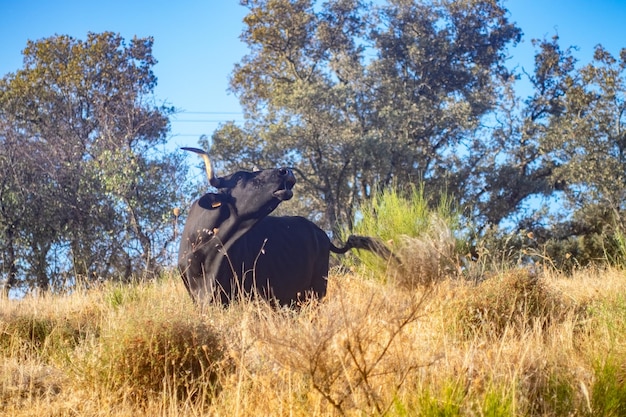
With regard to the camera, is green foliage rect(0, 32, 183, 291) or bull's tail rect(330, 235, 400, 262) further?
green foliage rect(0, 32, 183, 291)

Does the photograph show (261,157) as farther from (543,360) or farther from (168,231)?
(543,360)

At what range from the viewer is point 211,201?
30.2ft

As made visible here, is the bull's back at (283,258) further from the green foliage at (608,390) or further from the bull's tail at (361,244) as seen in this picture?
the green foliage at (608,390)

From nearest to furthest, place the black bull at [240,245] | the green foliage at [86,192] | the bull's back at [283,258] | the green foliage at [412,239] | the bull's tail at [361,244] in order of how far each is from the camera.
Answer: the black bull at [240,245] → the bull's back at [283,258] → the green foliage at [412,239] → the bull's tail at [361,244] → the green foliage at [86,192]

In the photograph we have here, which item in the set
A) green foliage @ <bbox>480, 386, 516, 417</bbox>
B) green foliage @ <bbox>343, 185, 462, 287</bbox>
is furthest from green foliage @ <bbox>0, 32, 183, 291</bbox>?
green foliage @ <bbox>480, 386, 516, 417</bbox>

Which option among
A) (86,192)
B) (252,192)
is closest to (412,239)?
(252,192)

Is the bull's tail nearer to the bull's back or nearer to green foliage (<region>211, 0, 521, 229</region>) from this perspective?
the bull's back

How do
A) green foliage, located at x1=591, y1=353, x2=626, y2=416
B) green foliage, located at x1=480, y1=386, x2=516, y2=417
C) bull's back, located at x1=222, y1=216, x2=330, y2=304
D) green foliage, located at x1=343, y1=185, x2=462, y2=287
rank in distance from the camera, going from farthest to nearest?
green foliage, located at x1=343, y1=185, x2=462, y2=287 → bull's back, located at x1=222, y1=216, x2=330, y2=304 → green foliage, located at x1=591, y1=353, x2=626, y2=416 → green foliage, located at x1=480, y1=386, x2=516, y2=417

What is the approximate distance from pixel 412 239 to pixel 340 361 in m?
6.70

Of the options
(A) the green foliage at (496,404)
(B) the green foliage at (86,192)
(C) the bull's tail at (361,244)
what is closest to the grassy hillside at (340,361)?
(A) the green foliage at (496,404)

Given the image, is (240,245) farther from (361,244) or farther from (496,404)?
(496,404)

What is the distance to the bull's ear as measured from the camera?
917 centimetres

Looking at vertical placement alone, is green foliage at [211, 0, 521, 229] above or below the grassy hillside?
above

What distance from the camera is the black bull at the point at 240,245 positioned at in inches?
355
